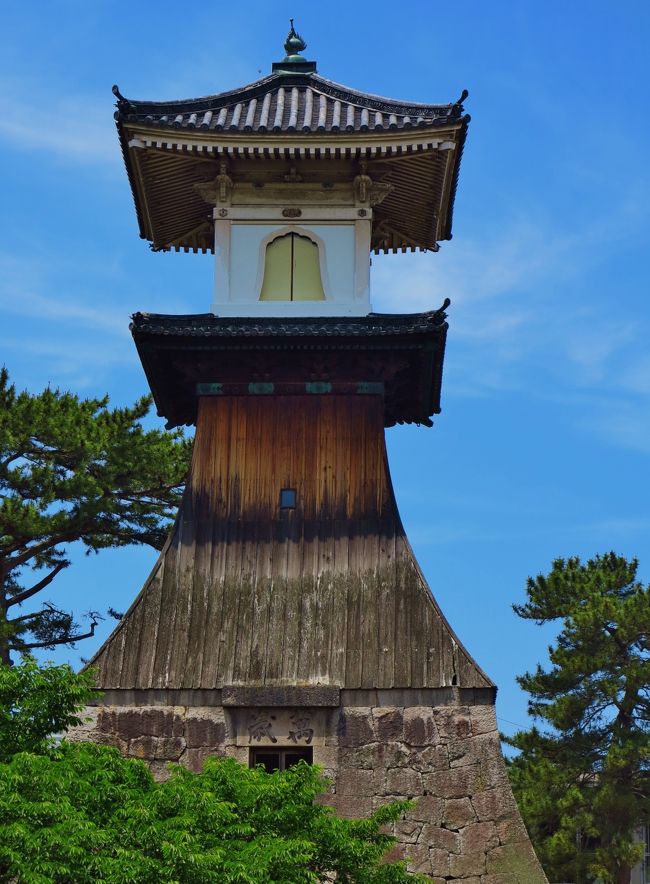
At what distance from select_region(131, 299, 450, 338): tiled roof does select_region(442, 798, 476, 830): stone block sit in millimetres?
6353

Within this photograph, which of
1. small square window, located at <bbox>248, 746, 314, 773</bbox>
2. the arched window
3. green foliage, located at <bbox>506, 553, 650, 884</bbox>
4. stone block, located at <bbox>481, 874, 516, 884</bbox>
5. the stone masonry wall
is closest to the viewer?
stone block, located at <bbox>481, 874, 516, 884</bbox>

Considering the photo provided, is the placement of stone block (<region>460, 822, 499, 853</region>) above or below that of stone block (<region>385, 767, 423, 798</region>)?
below

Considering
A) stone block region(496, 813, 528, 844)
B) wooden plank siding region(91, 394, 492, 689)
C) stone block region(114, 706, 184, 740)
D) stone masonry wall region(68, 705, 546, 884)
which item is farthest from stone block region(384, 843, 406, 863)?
stone block region(114, 706, 184, 740)

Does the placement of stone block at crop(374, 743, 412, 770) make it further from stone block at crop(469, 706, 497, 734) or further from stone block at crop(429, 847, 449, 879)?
stone block at crop(429, 847, 449, 879)

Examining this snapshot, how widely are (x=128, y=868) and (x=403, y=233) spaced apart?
44.0 feet

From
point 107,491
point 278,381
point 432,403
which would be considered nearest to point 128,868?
point 278,381

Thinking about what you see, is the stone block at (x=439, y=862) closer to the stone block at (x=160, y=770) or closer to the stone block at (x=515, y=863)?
the stone block at (x=515, y=863)

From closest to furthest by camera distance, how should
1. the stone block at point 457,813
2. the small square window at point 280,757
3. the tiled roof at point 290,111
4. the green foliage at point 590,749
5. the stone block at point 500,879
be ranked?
the stone block at point 500,879
the stone block at point 457,813
the small square window at point 280,757
the tiled roof at point 290,111
the green foliage at point 590,749

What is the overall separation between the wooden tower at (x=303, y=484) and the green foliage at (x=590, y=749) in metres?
10.3

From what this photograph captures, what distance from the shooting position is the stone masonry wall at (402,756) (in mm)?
17609

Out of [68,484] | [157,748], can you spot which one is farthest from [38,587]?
[157,748]

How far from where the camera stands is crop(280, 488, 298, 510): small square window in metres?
20.1

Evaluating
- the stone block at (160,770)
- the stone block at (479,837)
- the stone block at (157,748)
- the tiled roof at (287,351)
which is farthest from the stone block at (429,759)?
the tiled roof at (287,351)

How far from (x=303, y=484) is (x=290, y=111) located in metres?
6.16
